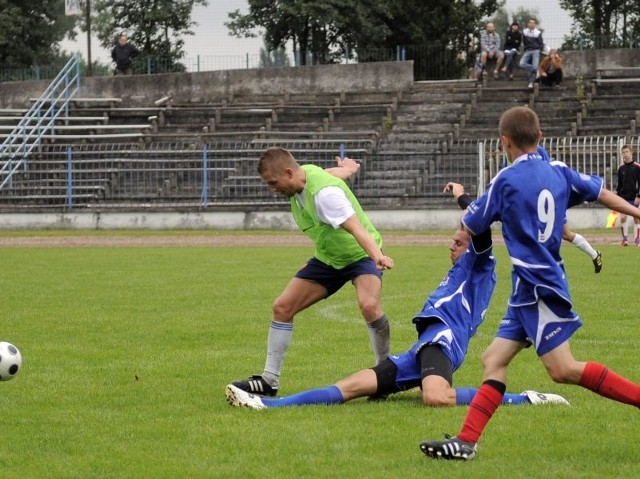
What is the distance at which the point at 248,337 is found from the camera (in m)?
11.5

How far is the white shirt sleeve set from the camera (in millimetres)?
7988

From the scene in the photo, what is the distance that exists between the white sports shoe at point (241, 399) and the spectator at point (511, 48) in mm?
32451

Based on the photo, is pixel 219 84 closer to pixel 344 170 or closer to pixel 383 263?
pixel 344 170

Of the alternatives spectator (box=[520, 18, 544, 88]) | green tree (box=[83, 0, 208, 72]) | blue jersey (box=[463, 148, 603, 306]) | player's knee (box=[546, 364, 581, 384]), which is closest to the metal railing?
spectator (box=[520, 18, 544, 88])

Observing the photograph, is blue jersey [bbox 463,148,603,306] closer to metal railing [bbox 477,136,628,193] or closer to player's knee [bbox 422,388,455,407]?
player's knee [bbox 422,388,455,407]

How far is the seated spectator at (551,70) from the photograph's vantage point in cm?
3750

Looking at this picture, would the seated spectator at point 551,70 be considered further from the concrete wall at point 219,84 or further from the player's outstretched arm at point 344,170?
the player's outstretched arm at point 344,170

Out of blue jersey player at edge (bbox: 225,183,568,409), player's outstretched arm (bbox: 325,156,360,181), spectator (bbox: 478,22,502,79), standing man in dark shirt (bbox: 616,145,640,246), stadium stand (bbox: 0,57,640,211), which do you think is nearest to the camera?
blue jersey player at edge (bbox: 225,183,568,409)

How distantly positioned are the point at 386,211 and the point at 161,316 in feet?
63.9

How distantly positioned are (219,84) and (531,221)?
121 feet

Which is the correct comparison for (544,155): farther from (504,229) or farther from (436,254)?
(436,254)

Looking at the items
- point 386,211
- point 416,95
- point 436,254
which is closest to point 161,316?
point 436,254

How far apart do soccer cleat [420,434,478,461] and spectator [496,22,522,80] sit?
34.0 metres

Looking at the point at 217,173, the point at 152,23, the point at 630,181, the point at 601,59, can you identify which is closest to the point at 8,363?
the point at 630,181
